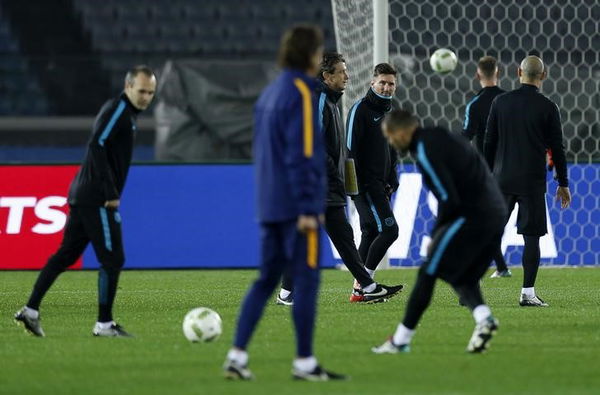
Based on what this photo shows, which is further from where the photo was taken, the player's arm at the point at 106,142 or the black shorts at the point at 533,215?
the black shorts at the point at 533,215

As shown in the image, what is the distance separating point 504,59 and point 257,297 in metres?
14.5

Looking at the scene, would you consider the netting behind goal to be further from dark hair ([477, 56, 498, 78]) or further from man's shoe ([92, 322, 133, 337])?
man's shoe ([92, 322, 133, 337])

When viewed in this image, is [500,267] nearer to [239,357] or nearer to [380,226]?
[380,226]

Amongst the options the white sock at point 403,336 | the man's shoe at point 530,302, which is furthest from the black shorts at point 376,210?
the white sock at point 403,336

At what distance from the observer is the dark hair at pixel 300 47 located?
19.7 ft

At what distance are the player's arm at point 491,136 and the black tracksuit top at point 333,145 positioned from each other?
1083 millimetres

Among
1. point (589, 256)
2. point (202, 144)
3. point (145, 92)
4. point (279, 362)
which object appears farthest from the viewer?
point (202, 144)

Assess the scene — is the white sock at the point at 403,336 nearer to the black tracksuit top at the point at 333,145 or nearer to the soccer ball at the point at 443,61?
the black tracksuit top at the point at 333,145

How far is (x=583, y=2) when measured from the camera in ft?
59.2

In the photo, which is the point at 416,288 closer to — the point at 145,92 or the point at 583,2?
the point at 145,92

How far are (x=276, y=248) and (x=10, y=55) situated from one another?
18229 millimetres

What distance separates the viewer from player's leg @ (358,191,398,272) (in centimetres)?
1077

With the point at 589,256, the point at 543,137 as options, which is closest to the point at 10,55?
the point at 589,256

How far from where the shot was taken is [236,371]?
6.11 metres
